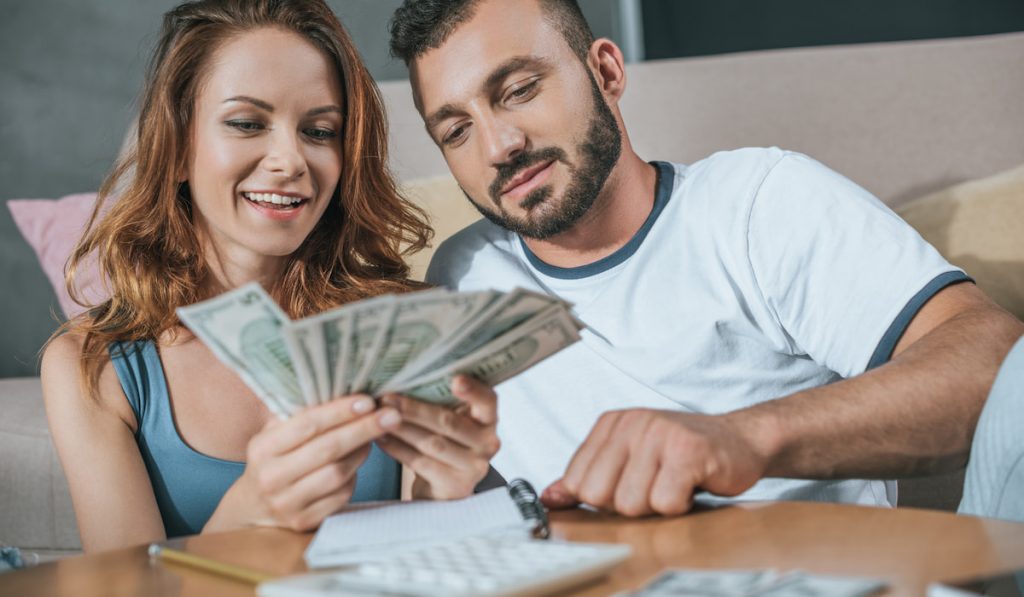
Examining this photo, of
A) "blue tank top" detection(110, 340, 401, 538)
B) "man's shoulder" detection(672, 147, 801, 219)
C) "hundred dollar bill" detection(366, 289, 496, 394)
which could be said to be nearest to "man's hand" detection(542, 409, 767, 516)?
"hundred dollar bill" detection(366, 289, 496, 394)

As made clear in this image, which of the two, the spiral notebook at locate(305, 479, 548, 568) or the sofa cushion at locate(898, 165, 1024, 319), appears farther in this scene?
the sofa cushion at locate(898, 165, 1024, 319)

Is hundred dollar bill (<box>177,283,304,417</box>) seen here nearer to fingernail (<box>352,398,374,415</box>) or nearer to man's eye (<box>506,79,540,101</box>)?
fingernail (<box>352,398,374,415</box>)

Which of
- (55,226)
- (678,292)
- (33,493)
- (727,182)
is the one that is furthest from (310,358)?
(55,226)

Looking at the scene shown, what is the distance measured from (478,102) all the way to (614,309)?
1.36 feet

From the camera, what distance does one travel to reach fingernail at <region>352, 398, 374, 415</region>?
90 centimetres

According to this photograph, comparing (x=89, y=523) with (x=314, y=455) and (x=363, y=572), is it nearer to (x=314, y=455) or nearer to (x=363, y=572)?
(x=314, y=455)

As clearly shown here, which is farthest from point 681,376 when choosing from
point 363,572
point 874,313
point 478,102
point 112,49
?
point 112,49

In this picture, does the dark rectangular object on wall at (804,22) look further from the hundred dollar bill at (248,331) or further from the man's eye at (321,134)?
the hundred dollar bill at (248,331)

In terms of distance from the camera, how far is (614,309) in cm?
152

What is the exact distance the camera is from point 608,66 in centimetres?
181

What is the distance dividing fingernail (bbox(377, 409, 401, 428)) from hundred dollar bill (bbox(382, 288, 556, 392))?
0.07 ft

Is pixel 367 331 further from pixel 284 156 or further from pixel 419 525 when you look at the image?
pixel 284 156

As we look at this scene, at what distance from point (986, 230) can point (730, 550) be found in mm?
1398

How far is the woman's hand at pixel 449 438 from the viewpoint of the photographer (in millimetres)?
956
